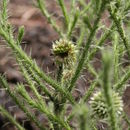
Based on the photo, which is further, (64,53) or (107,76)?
(64,53)

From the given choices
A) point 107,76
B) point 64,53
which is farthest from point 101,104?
point 107,76

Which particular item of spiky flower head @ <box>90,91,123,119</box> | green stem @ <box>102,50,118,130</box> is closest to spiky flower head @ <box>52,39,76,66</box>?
spiky flower head @ <box>90,91,123,119</box>

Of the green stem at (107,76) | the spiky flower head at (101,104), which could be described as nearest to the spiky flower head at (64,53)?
the spiky flower head at (101,104)

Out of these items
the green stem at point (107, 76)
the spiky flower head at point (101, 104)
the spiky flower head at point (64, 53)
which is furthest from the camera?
the spiky flower head at point (64, 53)

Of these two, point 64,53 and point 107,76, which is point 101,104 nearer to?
point 64,53

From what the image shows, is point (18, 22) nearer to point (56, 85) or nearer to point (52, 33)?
point (52, 33)

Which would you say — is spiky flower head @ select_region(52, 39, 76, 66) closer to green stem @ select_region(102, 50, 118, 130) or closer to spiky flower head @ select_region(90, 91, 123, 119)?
spiky flower head @ select_region(90, 91, 123, 119)

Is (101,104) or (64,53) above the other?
(64,53)

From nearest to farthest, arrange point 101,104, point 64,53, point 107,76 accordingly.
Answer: point 107,76 → point 101,104 → point 64,53

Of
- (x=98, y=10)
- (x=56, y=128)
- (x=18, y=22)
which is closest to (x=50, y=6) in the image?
(x=18, y=22)

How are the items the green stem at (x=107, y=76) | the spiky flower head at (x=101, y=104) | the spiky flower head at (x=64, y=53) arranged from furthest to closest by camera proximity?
the spiky flower head at (x=64, y=53), the spiky flower head at (x=101, y=104), the green stem at (x=107, y=76)

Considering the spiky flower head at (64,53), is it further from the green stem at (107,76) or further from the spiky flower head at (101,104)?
the green stem at (107,76)
